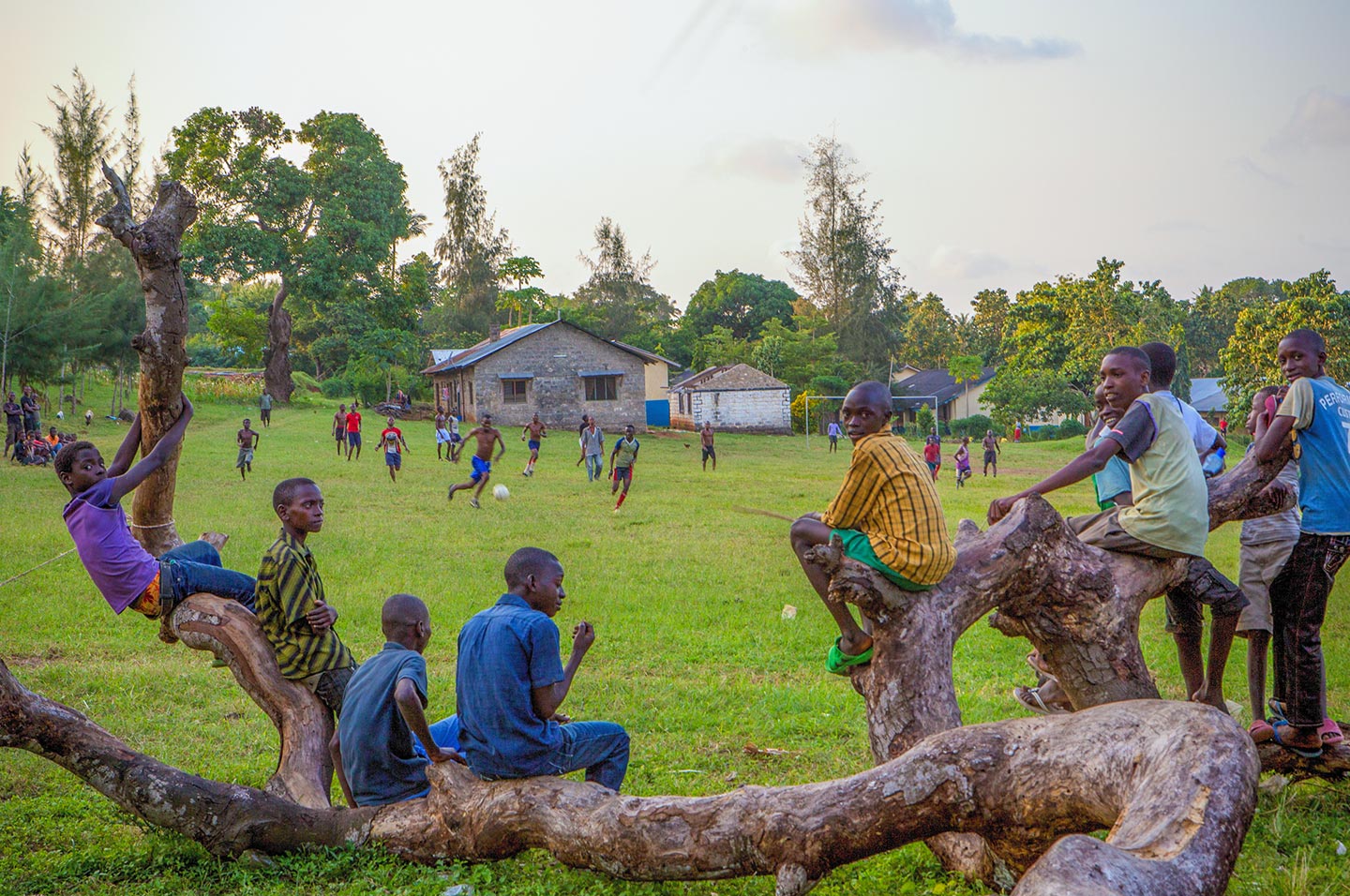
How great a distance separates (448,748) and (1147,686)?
3054mm

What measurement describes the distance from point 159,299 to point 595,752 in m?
3.35

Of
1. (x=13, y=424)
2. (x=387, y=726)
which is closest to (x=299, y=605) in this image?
(x=387, y=726)

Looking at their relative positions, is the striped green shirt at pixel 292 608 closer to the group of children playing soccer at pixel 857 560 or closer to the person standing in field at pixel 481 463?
the group of children playing soccer at pixel 857 560

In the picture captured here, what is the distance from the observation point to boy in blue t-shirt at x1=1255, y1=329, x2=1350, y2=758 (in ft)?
15.6

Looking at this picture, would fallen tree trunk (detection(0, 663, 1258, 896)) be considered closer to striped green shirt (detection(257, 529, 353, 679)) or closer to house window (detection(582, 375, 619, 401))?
striped green shirt (detection(257, 529, 353, 679))

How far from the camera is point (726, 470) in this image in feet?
88.9

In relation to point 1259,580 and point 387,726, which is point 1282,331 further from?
point 387,726

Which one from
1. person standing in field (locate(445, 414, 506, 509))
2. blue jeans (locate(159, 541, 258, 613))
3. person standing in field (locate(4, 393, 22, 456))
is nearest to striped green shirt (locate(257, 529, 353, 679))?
blue jeans (locate(159, 541, 258, 613))

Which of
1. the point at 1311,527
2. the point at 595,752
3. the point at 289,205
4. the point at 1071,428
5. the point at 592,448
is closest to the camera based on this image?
the point at 595,752

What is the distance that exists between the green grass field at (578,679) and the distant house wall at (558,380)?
78.4 ft

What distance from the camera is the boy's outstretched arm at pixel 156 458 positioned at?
497 centimetres

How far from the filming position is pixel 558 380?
44.4 meters

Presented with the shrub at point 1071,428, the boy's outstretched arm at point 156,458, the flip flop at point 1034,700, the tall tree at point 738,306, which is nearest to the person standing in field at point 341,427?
the boy's outstretched arm at point 156,458

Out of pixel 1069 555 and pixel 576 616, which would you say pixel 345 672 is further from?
pixel 576 616
